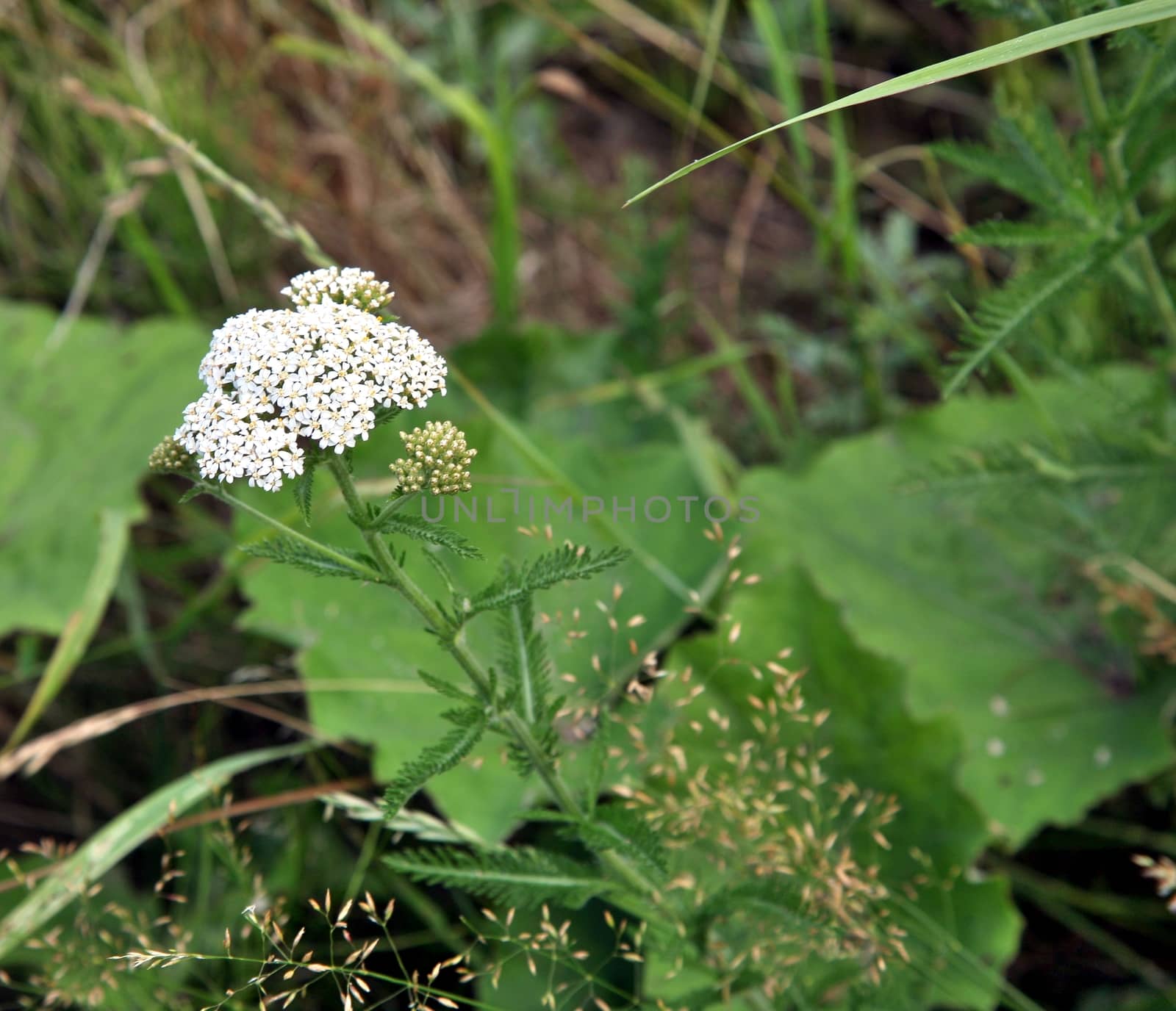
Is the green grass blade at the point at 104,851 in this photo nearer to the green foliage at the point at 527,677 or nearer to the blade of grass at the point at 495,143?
the green foliage at the point at 527,677

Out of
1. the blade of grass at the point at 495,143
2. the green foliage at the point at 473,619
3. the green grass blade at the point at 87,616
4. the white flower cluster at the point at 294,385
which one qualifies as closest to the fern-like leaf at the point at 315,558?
the white flower cluster at the point at 294,385

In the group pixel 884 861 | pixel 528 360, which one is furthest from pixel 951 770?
pixel 528 360

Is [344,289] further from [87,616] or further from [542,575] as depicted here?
[87,616]

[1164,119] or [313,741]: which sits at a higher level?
[1164,119]

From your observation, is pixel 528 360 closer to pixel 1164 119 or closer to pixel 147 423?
pixel 147 423

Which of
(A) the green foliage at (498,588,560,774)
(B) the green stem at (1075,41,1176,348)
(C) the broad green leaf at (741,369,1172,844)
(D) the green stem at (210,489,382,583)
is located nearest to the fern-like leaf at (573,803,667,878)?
(A) the green foliage at (498,588,560,774)

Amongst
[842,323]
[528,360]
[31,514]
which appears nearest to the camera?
[31,514]

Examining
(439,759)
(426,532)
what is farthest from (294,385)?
(439,759)
